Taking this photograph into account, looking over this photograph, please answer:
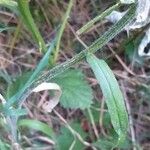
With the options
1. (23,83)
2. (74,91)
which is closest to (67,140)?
(74,91)

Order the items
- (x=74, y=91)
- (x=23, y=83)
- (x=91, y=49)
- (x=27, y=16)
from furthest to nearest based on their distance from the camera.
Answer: (x=74, y=91) < (x=23, y=83) < (x=27, y=16) < (x=91, y=49)

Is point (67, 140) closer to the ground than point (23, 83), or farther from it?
closer to the ground

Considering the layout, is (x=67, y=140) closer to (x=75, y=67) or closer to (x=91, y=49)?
(x=75, y=67)

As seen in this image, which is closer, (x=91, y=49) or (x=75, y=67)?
(x=91, y=49)

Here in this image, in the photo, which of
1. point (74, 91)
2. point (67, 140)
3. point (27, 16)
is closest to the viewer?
point (27, 16)

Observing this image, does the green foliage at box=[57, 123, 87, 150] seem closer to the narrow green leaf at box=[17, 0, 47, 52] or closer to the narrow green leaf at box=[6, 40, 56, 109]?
the narrow green leaf at box=[6, 40, 56, 109]

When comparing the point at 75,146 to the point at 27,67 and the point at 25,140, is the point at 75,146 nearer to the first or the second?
the point at 25,140

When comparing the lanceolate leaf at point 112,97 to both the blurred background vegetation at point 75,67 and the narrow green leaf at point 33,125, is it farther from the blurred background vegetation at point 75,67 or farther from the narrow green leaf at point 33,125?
the blurred background vegetation at point 75,67
